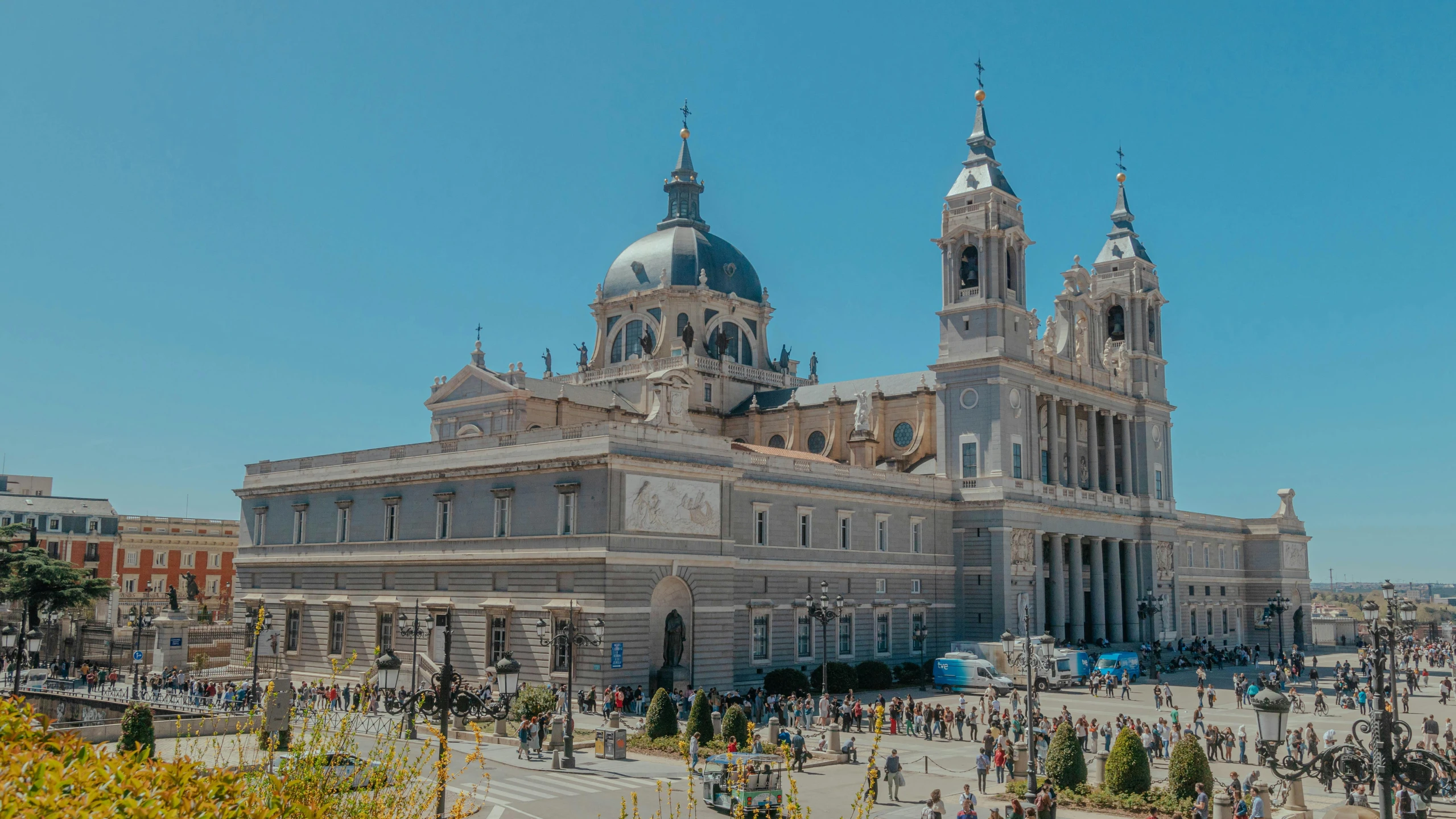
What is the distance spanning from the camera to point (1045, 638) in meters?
31.8

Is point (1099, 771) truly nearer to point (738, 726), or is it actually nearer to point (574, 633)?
point (738, 726)

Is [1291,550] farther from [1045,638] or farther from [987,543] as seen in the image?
[1045,638]

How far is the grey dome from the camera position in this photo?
81125 millimetres

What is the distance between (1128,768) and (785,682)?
24058 mm

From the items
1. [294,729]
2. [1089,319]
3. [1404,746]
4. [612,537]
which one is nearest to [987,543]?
[1089,319]

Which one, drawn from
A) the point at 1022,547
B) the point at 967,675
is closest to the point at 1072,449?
the point at 1022,547

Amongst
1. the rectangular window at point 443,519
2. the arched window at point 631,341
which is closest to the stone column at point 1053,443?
the arched window at point 631,341

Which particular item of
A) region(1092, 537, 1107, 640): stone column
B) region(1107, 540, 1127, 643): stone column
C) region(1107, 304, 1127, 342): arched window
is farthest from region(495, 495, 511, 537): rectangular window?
region(1107, 304, 1127, 342): arched window

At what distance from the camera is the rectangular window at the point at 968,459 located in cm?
6675

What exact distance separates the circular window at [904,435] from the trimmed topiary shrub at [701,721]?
124 ft

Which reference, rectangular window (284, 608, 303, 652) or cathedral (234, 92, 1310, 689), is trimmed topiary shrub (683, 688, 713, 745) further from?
rectangular window (284, 608, 303, 652)

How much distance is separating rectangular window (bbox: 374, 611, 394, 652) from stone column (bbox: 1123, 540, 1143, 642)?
148ft

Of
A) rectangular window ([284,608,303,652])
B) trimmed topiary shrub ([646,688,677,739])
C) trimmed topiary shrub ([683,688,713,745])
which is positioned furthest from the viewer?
rectangular window ([284,608,303,652])

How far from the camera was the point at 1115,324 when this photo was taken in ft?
269
